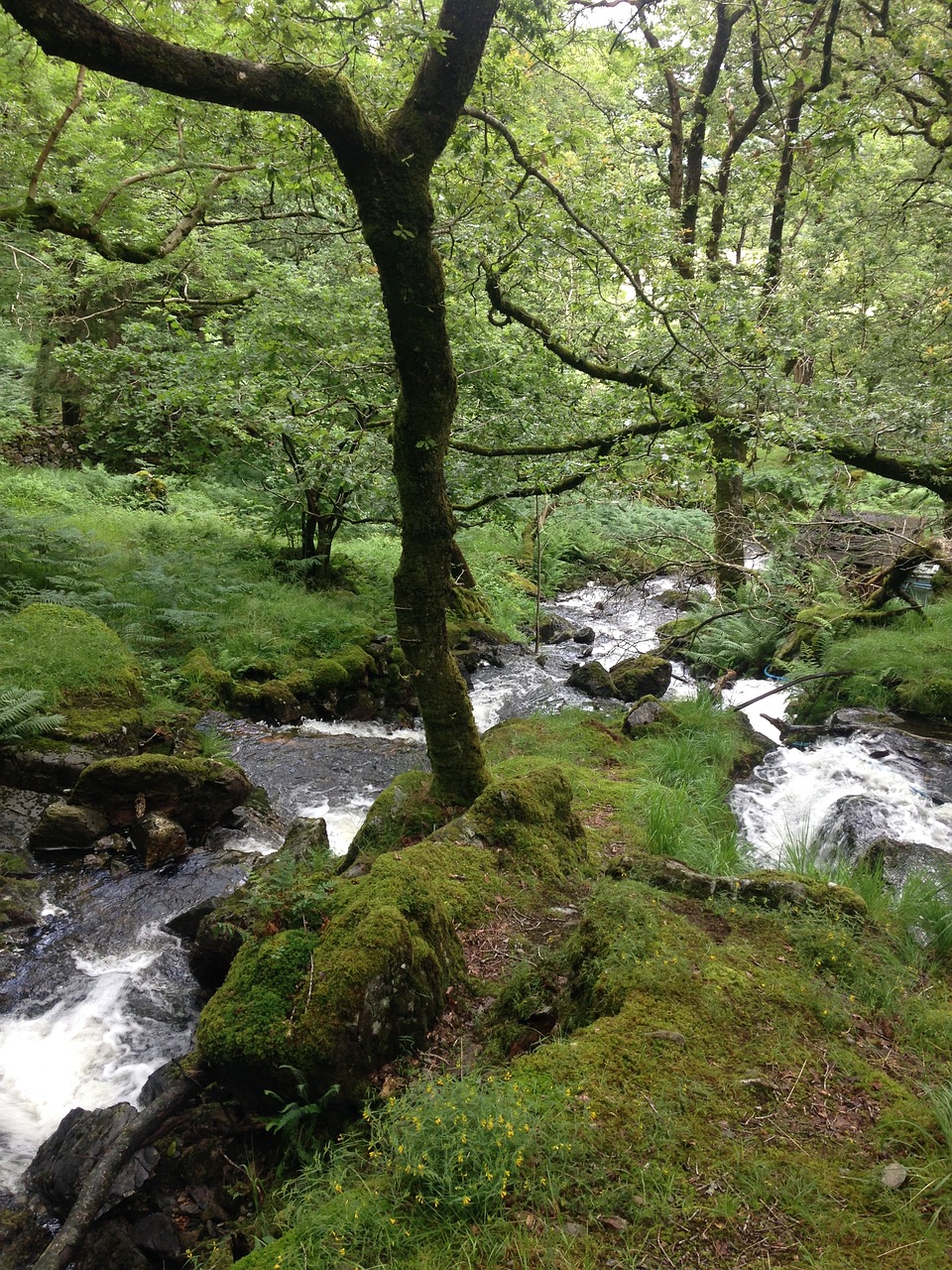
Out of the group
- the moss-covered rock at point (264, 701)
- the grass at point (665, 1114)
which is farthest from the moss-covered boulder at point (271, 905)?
the moss-covered rock at point (264, 701)

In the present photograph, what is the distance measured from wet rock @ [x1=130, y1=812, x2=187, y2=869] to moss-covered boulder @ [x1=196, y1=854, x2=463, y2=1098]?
11.1ft

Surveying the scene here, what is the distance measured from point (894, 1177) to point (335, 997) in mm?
2359

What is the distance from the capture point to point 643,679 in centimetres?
1196

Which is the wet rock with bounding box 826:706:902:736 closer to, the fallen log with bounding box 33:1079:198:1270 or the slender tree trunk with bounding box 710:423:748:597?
the slender tree trunk with bounding box 710:423:748:597

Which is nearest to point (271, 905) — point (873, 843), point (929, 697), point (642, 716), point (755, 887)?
point (755, 887)

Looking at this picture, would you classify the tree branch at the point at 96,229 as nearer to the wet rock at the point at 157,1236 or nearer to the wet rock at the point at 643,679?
the wet rock at the point at 157,1236

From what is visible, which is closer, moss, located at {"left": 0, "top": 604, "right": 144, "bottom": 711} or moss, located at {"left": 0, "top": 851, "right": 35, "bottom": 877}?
moss, located at {"left": 0, "top": 851, "right": 35, "bottom": 877}

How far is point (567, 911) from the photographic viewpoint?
187 inches

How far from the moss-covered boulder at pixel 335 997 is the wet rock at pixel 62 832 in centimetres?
377

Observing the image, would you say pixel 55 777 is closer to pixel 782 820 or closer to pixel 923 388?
pixel 782 820

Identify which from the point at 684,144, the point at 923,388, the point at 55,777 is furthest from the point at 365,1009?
the point at 684,144

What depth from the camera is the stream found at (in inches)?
179

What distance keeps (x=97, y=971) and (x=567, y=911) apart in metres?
3.67

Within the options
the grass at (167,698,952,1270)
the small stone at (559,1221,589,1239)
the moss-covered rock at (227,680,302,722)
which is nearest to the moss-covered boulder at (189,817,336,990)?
the grass at (167,698,952,1270)
